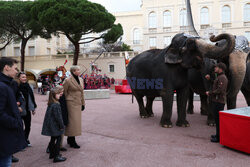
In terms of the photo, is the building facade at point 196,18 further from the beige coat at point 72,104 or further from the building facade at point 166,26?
the beige coat at point 72,104

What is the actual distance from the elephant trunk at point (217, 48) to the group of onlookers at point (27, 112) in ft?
9.45

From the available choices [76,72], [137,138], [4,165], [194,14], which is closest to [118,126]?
[137,138]

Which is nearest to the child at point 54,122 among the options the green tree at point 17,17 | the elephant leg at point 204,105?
the elephant leg at point 204,105

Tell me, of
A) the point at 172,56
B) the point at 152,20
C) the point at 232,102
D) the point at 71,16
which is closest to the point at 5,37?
the point at 71,16

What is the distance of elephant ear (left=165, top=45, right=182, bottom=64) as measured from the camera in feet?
17.6

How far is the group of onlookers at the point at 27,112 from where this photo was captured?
7.21 ft

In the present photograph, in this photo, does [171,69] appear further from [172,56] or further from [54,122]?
[54,122]

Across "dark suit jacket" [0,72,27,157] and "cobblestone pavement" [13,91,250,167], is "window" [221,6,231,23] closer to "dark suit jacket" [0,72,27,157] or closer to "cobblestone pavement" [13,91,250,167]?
"cobblestone pavement" [13,91,250,167]

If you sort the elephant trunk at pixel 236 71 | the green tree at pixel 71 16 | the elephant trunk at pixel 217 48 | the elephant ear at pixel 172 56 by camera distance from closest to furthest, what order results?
1. the elephant trunk at pixel 217 48
2. the elephant trunk at pixel 236 71
3. the elephant ear at pixel 172 56
4. the green tree at pixel 71 16

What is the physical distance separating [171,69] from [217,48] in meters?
1.40

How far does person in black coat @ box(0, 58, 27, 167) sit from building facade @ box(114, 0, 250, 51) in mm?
28933

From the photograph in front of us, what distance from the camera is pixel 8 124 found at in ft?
7.12

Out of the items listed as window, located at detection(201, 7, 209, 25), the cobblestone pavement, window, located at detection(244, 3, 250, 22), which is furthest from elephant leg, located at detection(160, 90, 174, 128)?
window, located at detection(244, 3, 250, 22)

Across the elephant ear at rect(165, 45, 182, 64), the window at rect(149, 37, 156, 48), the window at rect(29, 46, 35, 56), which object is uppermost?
the window at rect(149, 37, 156, 48)
